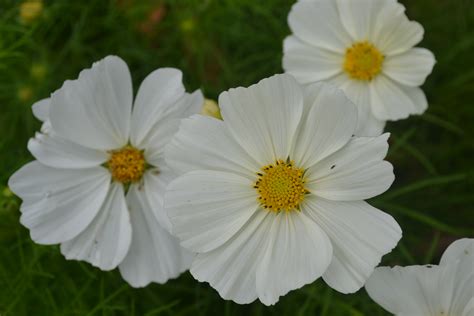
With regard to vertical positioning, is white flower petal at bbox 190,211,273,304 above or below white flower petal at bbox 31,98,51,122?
below

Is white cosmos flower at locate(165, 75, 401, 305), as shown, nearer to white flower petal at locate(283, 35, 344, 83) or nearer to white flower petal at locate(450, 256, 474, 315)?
white flower petal at locate(450, 256, 474, 315)

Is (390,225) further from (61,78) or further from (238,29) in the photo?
(61,78)

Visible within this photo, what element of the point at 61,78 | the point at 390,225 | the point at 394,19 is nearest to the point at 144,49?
the point at 61,78

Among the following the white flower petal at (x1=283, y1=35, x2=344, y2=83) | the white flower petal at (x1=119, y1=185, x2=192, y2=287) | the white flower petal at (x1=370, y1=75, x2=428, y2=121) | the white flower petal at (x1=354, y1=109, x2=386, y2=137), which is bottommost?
the white flower petal at (x1=119, y1=185, x2=192, y2=287)

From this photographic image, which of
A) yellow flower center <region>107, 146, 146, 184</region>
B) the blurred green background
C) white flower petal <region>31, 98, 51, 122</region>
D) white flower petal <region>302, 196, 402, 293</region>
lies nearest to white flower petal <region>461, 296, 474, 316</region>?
white flower petal <region>302, 196, 402, 293</region>

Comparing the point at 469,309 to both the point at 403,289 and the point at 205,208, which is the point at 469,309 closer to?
the point at 403,289

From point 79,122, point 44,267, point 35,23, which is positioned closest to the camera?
point 79,122

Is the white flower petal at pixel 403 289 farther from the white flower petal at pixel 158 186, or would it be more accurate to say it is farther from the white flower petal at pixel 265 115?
the white flower petal at pixel 158 186
